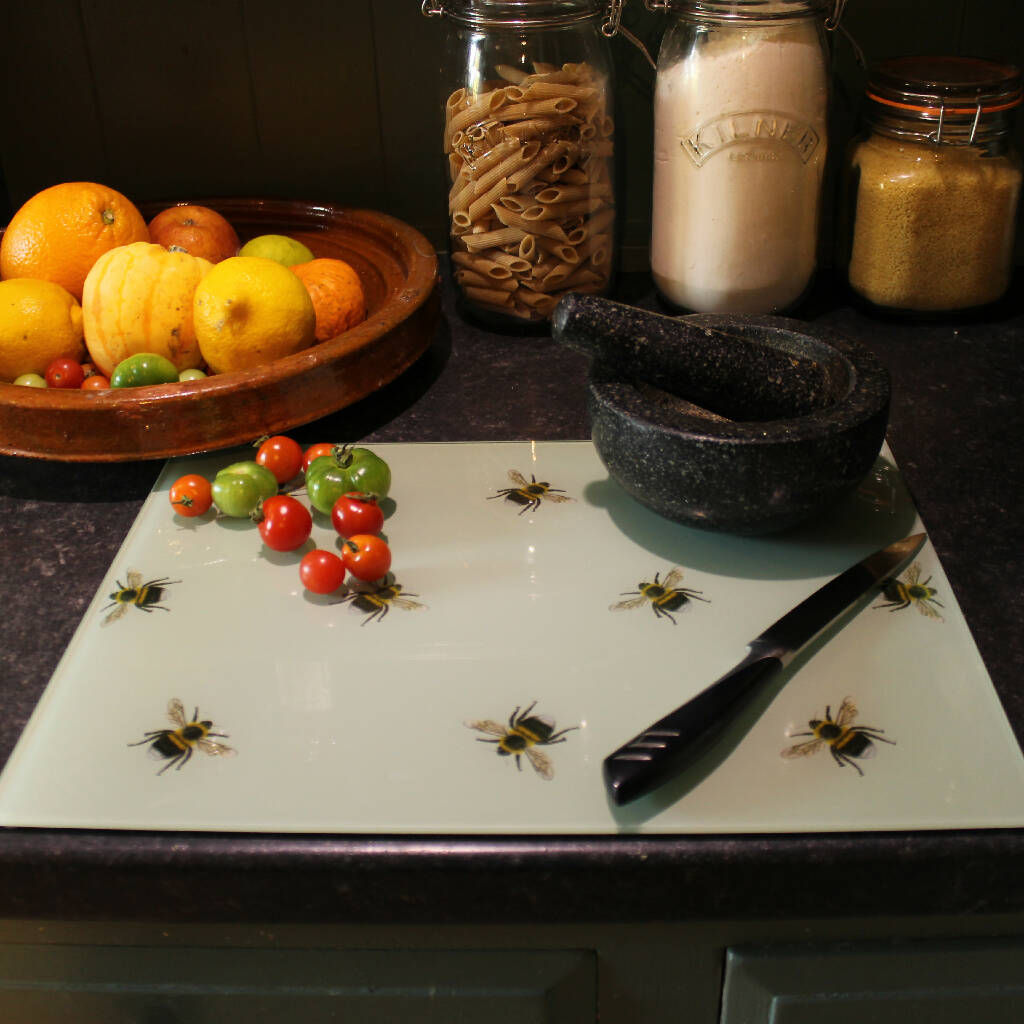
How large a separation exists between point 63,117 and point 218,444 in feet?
1.83

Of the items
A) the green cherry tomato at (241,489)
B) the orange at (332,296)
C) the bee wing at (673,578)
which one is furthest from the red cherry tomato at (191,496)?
the bee wing at (673,578)

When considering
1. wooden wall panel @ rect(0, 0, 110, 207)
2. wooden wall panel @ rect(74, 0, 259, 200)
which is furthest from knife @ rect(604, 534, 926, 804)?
wooden wall panel @ rect(0, 0, 110, 207)

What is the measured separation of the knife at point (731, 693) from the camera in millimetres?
562

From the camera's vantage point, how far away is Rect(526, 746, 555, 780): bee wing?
0.59 meters

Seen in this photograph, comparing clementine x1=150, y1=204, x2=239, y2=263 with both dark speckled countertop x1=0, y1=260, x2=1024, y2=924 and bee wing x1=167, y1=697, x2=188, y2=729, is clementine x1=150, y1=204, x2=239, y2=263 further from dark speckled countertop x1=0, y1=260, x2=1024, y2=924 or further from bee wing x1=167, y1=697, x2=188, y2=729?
bee wing x1=167, y1=697, x2=188, y2=729

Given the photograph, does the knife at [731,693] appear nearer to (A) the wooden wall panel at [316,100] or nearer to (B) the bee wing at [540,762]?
(B) the bee wing at [540,762]

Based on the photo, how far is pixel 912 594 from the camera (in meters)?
0.72

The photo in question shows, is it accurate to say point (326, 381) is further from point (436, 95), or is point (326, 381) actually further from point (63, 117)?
point (63, 117)

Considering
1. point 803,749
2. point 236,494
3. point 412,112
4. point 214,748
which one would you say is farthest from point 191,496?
point 412,112

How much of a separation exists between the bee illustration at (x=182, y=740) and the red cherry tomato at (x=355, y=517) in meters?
0.18

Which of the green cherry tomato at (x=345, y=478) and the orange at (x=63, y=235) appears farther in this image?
the orange at (x=63, y=235)

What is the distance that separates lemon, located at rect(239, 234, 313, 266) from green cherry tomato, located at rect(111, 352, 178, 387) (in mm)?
201

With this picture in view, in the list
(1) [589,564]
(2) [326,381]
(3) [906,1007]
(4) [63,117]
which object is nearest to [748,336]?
(1) [589,564]

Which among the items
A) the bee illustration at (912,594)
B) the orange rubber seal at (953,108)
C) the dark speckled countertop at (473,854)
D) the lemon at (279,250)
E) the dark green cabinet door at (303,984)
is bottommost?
the dark green cabinet door at (303,984)
